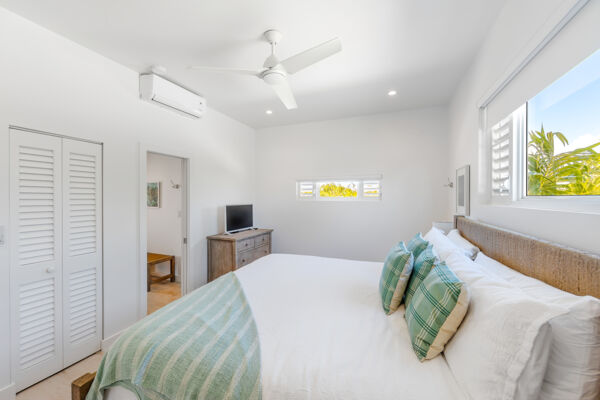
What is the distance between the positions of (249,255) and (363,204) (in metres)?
1.88

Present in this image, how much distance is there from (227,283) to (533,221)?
1.82 metres

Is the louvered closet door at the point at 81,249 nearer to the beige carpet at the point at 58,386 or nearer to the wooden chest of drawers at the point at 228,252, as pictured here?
the beige carpet at the point at 58,386

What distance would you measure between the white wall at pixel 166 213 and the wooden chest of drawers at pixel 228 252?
82cm

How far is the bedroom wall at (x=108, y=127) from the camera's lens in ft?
5.51

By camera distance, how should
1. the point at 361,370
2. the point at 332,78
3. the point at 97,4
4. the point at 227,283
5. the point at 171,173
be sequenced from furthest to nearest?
the point at 171,173, the point at 332,78, the point at 227,283, the point at 97,4, the point at 361,370

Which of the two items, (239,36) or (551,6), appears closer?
(551,6)

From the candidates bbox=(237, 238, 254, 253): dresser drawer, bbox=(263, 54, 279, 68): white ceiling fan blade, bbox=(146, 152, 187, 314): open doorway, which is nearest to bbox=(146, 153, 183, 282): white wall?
bbox=(146, 152, 187, 314): open doorway

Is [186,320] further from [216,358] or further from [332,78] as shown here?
[332,78]

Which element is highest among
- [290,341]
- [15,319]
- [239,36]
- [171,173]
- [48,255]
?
[239,36]

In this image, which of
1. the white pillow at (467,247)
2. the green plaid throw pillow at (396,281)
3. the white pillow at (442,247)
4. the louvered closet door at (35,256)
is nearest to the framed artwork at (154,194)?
the louvered closet door at (35,256)

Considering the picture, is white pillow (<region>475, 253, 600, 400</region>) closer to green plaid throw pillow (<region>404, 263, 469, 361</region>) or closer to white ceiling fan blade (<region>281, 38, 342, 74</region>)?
green plaid throw pillow (<region>404, 263, 469, 361</region>)

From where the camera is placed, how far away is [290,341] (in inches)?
44.8

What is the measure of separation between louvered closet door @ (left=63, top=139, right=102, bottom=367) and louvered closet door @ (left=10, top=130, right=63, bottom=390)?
0.17 ft

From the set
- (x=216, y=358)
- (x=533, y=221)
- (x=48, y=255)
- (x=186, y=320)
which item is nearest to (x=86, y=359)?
(x=48, y=255)
